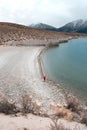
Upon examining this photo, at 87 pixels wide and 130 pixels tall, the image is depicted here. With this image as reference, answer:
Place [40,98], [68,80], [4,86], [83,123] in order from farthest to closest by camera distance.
→ 1. [68,80]
2. [4,86]
3. [40,98]
4. [83,123]

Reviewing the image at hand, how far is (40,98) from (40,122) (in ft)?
13.6

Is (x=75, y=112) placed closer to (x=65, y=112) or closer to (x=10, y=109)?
(x=65, y=112)

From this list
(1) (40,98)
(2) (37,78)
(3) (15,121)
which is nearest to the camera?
(3) (15,121)

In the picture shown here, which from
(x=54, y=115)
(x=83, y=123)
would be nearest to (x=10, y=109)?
(x=54, y=115)

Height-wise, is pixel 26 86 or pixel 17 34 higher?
pixel 17 34

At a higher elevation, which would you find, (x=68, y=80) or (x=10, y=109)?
(x=10, y=109)

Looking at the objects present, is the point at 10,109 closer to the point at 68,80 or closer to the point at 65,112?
the point at 65,112

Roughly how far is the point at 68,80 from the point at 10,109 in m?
12.4

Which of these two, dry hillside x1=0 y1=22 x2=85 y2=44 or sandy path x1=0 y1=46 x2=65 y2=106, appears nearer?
sandy path x1=0 y1=46 x2=65 y2=106

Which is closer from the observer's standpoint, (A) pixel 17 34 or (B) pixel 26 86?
(B) pixel 26 86

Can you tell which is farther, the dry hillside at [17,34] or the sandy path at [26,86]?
the dry hillside at [17,34]

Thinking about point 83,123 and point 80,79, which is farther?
point 80,79

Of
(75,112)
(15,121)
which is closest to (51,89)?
(75,112)

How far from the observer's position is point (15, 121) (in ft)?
36.8
